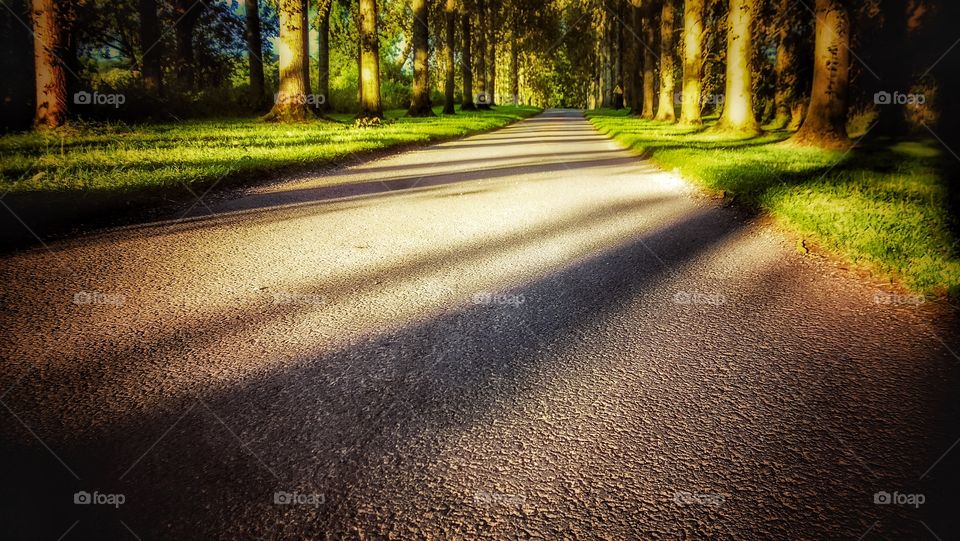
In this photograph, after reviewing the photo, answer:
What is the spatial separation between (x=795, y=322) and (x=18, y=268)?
18.7ft

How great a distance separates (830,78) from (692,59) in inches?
339

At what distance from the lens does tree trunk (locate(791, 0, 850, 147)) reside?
11.9 metres

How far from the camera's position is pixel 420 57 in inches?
1089

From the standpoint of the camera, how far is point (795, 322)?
348 centimetres

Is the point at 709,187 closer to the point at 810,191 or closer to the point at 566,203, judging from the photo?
the point at 810,191

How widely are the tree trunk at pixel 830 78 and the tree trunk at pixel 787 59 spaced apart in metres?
4.06

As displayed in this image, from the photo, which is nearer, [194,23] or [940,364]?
[940,364]

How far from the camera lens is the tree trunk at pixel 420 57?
26.8 m

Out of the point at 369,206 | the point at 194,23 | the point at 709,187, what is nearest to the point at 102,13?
the point at 194,23

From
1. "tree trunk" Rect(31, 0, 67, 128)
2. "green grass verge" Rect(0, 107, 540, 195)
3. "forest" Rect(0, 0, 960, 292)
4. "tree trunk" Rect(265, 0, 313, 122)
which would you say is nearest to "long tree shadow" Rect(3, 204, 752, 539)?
"forest" Rect(0, 0, 960, 292)
